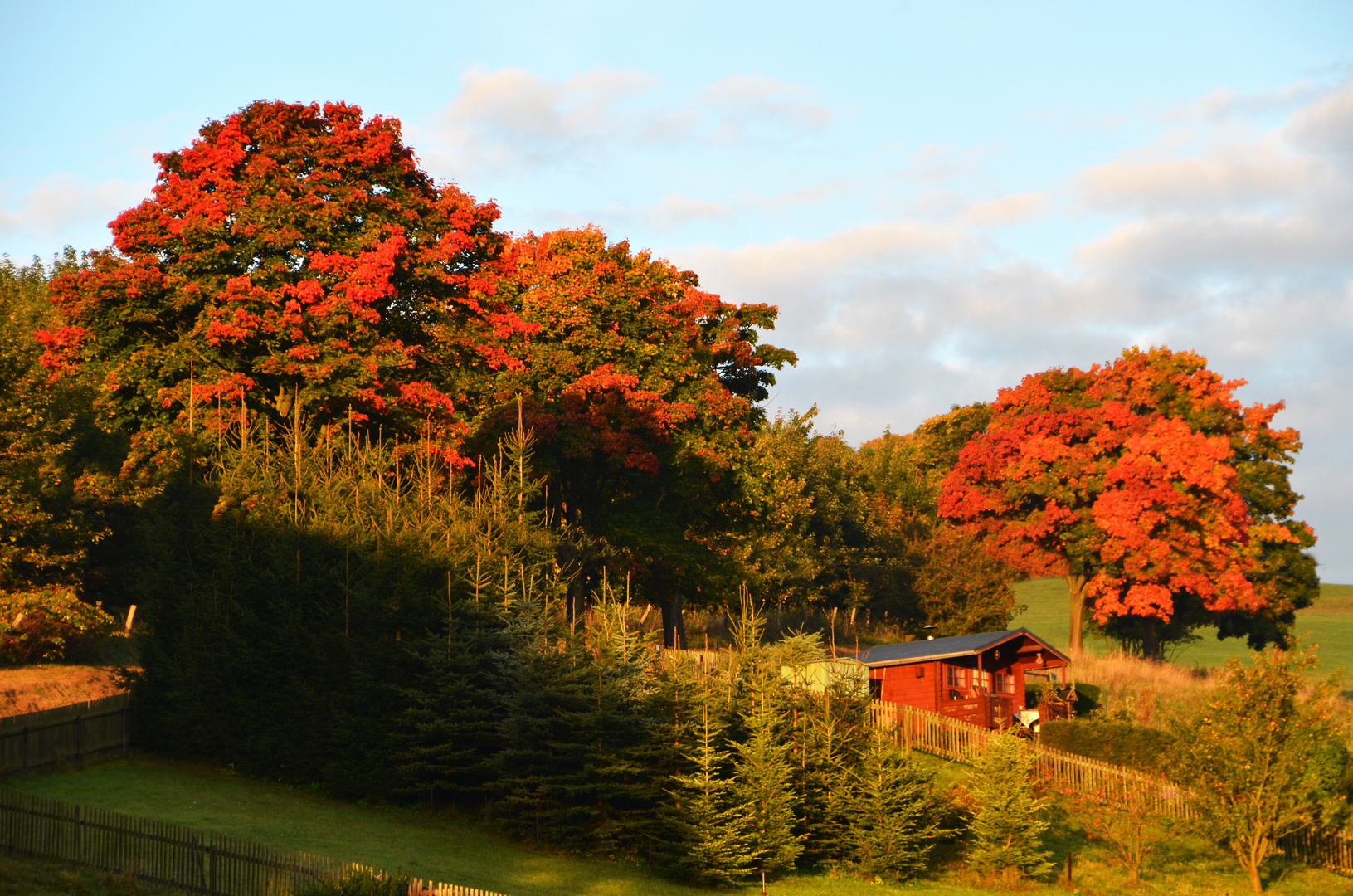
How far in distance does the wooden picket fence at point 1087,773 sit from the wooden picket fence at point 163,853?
13.7 meters

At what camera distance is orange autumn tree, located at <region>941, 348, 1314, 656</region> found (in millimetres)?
48250

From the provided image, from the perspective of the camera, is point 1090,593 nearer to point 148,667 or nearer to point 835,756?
point 835,756

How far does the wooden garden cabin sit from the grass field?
7.67m

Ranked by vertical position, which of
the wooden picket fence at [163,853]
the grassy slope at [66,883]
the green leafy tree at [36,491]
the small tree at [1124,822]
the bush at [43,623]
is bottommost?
the small tree at [1124,822]

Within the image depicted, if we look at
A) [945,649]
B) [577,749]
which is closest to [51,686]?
[577,749]

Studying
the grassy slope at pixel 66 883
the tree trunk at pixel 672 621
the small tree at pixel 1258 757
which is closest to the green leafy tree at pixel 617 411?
the tree trunk at pixel 672 621

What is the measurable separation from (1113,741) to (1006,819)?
8.97 meters

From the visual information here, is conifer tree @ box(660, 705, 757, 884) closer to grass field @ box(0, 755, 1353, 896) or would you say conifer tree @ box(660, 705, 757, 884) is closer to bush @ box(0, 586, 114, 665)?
grass field @ box(0, 755, 1353, 896)

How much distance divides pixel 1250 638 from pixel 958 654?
30102 millimetres

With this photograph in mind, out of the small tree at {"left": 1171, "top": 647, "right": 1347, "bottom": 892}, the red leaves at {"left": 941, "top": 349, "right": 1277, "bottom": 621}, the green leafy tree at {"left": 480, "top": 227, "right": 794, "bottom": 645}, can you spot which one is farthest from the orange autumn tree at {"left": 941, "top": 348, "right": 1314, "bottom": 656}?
the small tree at {"left": 1171, "top": 647, "right": 1347, "bottom": 892}

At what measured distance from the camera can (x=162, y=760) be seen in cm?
2741

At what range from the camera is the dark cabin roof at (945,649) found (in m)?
35.6

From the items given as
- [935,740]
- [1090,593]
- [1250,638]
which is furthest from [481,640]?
[1250,638]

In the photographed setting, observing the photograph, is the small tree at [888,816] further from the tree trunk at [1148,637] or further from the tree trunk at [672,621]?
the tree trunk at [1148,637]
